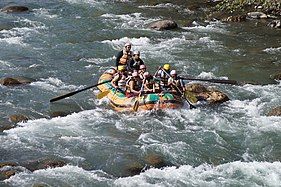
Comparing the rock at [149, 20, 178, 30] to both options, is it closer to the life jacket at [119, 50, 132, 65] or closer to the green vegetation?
the green vegetation

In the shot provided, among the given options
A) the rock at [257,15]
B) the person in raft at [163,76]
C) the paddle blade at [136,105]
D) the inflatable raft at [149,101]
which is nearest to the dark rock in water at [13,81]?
the inflatable raft at [149,101]

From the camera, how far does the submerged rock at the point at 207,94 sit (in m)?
15.7

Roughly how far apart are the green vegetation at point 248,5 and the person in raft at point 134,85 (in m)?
12.4

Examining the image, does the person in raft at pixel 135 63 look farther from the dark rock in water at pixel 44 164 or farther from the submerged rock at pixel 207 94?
the dark rock in water at pixel 44 164

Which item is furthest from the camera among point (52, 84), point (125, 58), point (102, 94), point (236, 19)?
point (236, 19)

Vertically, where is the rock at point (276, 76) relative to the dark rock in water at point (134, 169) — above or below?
below

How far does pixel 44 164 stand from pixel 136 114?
12.5 feet

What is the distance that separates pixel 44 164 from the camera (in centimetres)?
1172

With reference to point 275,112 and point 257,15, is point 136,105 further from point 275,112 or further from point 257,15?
point 257,15

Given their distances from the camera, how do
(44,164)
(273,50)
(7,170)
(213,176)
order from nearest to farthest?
(7,170)
(213,176)
(44,164)
(273,50)

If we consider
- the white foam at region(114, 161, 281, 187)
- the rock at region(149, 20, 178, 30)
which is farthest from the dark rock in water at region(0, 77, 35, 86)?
the rock at region(149, 20, 178, 30)

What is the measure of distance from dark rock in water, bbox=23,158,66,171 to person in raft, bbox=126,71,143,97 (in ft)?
13.2

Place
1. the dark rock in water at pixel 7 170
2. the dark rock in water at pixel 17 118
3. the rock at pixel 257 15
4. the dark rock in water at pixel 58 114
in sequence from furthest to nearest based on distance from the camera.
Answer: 1. the rock at pixel 257 15
2. the dark rock in water at pixel 58 114
3. the dark rock in water at pixel 17 118
4. the dark rock in water at pixel 7 170

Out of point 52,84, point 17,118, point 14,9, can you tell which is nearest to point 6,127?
point 17,118
